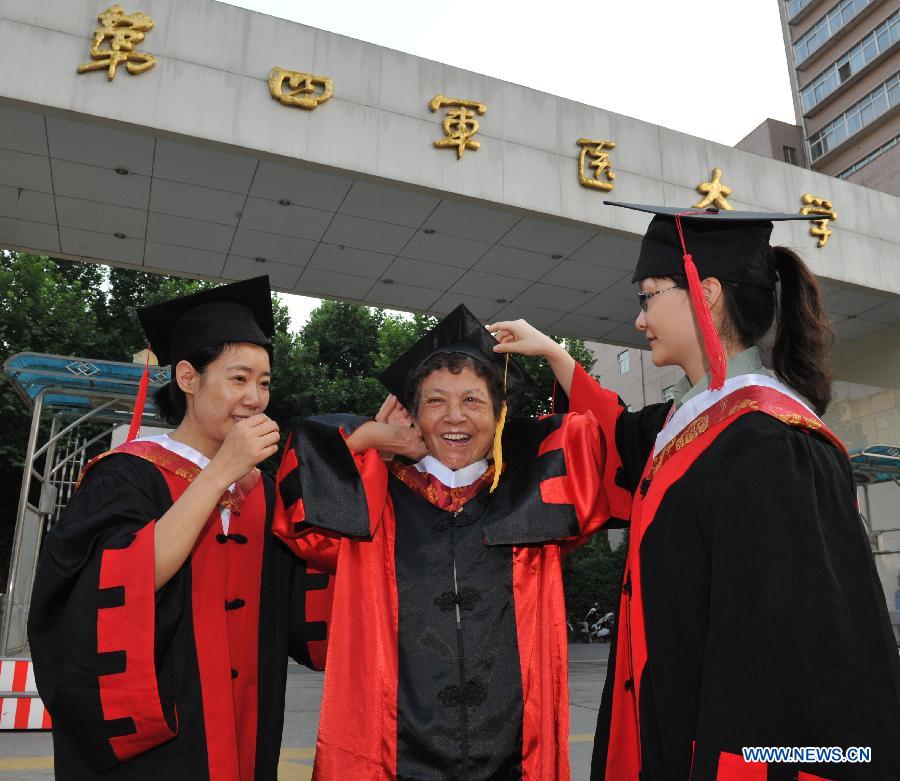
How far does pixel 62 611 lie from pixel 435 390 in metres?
1.40

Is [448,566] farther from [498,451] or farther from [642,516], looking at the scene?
[642,516]

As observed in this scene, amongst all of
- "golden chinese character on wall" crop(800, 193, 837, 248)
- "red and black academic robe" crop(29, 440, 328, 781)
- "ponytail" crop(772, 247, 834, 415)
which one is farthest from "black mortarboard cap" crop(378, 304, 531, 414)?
"golden chinese character on wall" crop(800, 193, 837, 248)

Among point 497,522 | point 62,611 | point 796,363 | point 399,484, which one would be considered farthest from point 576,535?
point 62,611

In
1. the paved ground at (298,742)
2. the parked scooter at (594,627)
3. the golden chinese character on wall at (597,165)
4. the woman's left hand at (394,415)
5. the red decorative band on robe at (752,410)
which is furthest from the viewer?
the parked scooter at (594,627)

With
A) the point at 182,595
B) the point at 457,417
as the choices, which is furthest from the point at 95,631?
the point at 457,417

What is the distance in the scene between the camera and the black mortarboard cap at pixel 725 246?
2.28 meters

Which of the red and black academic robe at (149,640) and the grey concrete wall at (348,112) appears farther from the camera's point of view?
the grey concrete wall at (348,112)

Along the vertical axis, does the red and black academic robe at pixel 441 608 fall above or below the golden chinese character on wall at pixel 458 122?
below

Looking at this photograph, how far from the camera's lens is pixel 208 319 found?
283cm

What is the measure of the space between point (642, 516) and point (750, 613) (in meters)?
0.54

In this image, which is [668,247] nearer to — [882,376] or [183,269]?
[183,269]

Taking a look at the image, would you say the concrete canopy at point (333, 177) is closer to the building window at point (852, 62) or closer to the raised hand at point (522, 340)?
the raised hand at point (522, 340)

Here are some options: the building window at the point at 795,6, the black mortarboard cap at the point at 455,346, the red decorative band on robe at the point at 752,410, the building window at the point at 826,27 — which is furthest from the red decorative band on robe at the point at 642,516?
the building window at the point at 795,6

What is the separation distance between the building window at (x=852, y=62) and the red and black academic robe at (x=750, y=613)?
38.2 meters
